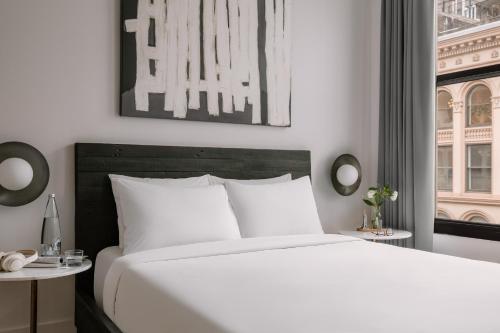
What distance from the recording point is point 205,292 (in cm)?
178

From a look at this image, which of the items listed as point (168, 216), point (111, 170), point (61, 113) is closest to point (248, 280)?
point (168, 216)

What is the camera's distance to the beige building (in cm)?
375

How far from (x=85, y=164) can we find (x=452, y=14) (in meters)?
3.02

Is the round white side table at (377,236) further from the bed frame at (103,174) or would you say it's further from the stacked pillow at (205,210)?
the bed frame at (103,174)

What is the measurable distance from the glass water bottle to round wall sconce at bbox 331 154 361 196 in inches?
84.2

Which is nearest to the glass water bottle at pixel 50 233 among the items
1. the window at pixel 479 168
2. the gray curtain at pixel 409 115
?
the gray curtain at pixel 409 115

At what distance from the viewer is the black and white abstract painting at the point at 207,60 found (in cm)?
302

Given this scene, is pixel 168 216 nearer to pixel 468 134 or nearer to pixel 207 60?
pixel 207 60

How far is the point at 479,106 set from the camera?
3.91 m

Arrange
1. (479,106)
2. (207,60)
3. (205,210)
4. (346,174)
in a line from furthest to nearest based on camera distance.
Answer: (479,106) < (346,174) < (207,60) < (205,210)

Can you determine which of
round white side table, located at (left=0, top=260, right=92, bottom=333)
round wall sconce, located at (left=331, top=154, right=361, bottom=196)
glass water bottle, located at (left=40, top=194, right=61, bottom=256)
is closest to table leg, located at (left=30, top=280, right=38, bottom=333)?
round white side table, located at (left=0, top=260, right=92, bottom=333)

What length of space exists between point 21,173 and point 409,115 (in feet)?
8.96

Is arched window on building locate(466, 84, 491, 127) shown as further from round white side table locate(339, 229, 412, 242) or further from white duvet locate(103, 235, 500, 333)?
white duvet locate(103, 235, 500, 333)

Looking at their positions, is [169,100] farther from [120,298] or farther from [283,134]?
[120,298]
